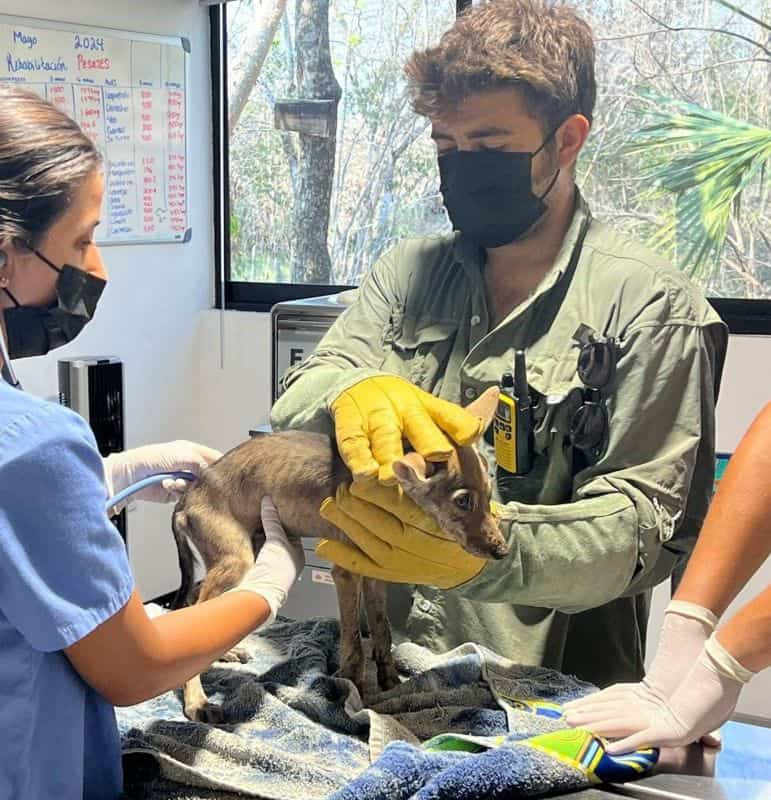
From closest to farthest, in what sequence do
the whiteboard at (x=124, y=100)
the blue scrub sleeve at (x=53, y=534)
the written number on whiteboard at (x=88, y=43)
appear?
1. the blue scrub sleeve at (x=53, y=534)
2. the whiteboard at (x=124, y=100)
3. the written number on whiteboard at (x=88, y=43)

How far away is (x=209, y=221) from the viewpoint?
146 inches

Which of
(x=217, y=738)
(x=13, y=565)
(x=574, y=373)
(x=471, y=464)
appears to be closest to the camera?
(x=13, y=565)

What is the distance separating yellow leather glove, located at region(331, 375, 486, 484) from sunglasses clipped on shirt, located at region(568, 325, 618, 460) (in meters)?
0.23

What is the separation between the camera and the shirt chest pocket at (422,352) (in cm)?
155

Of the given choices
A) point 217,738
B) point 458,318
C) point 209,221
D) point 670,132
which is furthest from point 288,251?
point 217,738

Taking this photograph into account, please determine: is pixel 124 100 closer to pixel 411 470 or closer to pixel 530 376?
pixel 530 376

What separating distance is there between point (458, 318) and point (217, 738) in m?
0.79

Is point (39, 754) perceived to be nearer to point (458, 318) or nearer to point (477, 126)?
point (458, 318)

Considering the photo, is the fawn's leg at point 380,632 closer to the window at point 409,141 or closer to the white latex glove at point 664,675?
the white latex glove at point 664,675

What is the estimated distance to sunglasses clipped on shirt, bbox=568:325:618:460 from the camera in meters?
1.33

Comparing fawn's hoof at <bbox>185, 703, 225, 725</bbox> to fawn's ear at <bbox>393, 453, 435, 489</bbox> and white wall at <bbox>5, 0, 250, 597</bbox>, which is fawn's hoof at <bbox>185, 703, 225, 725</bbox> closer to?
fawn's ear at <bbox>393, 453, 435, 489</bbox>

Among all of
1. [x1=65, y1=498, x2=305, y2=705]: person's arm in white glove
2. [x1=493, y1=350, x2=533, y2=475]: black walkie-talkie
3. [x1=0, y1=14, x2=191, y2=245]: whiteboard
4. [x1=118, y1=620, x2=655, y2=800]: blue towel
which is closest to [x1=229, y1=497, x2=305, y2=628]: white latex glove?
[x1=65, y1=498, x2=305, y2=705]: person's arm in white glove

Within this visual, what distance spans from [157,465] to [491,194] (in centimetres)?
72

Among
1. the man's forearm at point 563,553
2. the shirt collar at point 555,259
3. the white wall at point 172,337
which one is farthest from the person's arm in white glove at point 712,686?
the white wall at point 172,337
